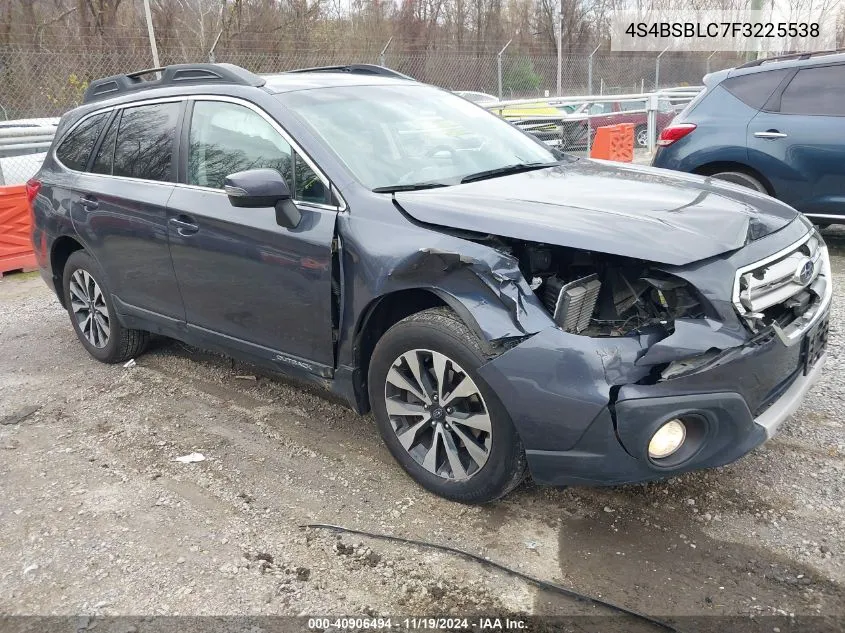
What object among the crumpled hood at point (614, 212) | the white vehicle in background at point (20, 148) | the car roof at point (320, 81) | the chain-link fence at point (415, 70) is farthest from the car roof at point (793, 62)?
the chain-link fence at point (415, 70)

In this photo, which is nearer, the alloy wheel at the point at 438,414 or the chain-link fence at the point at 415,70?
the alloy wheel at the point at 438,414

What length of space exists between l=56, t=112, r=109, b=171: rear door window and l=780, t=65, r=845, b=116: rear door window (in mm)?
5618

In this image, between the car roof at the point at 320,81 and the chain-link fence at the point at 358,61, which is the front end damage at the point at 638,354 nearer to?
the car roof at the point at 320,81

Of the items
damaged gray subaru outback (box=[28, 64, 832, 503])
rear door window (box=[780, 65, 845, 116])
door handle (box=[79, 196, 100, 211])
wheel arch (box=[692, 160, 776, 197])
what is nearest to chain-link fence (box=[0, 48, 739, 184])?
door handle (box=[79, 196, 100, 211])

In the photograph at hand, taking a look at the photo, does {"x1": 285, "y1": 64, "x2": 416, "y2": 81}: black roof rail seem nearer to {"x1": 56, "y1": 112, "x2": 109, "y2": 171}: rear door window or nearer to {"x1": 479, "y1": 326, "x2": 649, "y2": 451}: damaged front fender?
{"x1": 56, "y1": 112, "x2": 109, "y2": 171}: rear door window

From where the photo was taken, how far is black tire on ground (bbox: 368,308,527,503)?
9.13 feet

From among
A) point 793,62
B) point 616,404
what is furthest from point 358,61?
point 616,404

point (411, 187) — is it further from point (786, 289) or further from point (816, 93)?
point (816, 93)

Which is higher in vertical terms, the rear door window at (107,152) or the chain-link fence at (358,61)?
the chain-link fence at (358,61)

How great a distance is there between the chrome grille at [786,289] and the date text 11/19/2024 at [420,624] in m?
1.37

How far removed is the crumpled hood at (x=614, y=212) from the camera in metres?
2.61

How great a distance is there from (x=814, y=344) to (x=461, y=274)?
147 centimetres

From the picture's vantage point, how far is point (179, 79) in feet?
13.8

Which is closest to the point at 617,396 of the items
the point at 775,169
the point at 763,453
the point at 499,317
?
the point at 499,317
